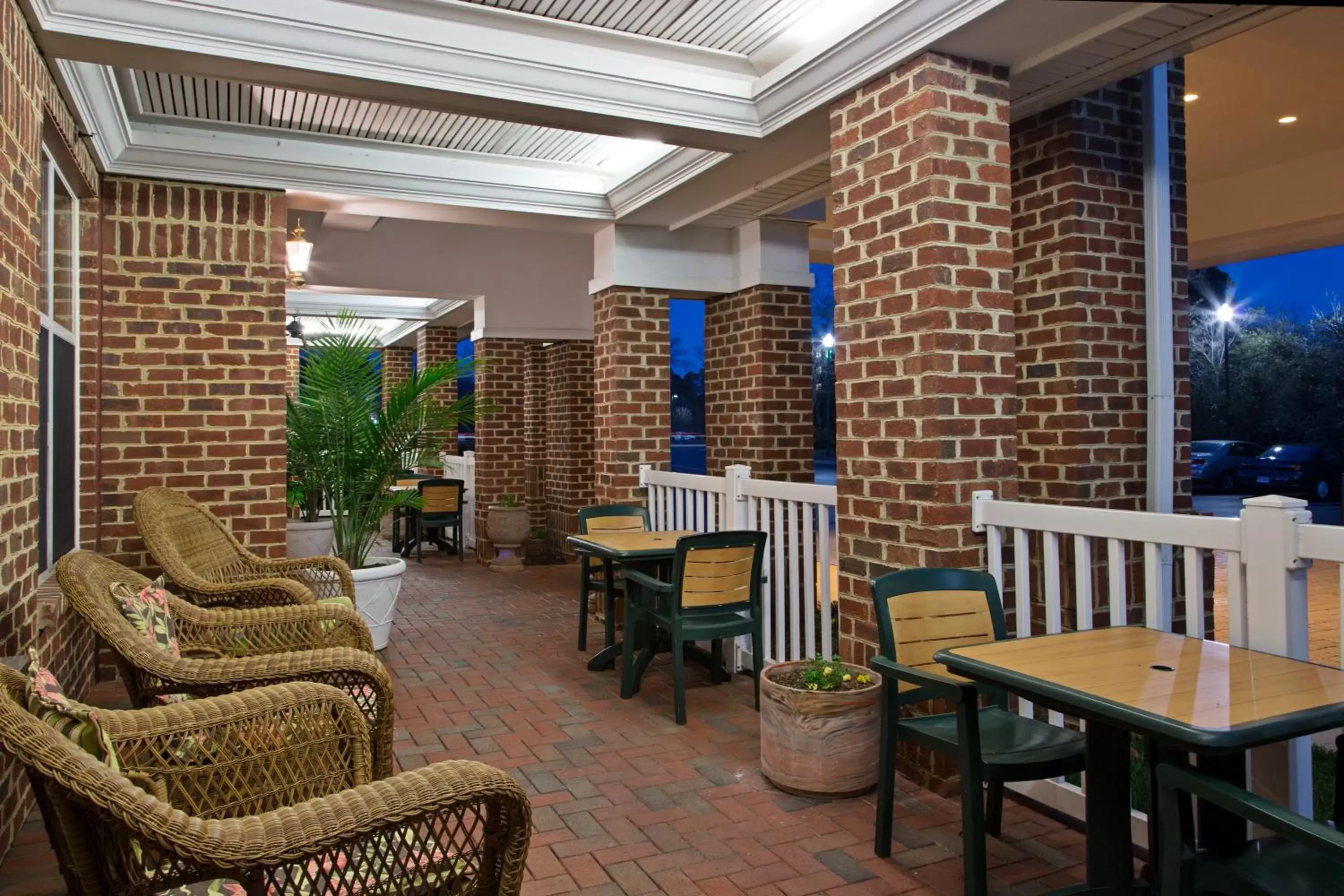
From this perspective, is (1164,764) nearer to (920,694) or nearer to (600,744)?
(920,694)

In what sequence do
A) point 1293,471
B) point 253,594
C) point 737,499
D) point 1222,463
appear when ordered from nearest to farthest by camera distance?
1. point 253,594
2. point 737,499
3. point 1293,471
4. point 1222,463

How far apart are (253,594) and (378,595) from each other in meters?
1.76

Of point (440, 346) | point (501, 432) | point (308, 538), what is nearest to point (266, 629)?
point (308, 538)

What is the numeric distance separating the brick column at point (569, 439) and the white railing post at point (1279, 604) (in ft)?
24.2

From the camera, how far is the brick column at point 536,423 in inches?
403

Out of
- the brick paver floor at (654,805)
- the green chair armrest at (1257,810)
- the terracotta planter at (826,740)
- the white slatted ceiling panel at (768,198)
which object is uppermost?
the white slatted ceiling panel at (768,198)

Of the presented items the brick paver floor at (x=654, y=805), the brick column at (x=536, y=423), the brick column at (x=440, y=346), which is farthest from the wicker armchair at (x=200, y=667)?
the brick column at (x=440, y=346)

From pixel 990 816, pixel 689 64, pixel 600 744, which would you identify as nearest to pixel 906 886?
pixel 990 816

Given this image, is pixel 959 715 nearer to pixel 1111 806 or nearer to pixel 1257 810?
pixel 1111 806

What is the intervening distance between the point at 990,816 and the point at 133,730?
244 cm

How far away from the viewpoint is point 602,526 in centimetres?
555

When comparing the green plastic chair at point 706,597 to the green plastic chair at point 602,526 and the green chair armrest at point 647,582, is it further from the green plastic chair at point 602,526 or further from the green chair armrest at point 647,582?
the green plastic chair at point 602,526

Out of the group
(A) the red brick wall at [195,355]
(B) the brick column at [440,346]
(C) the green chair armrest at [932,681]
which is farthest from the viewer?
(B) the brick column at [440,346]

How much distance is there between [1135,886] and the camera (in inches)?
89.2
